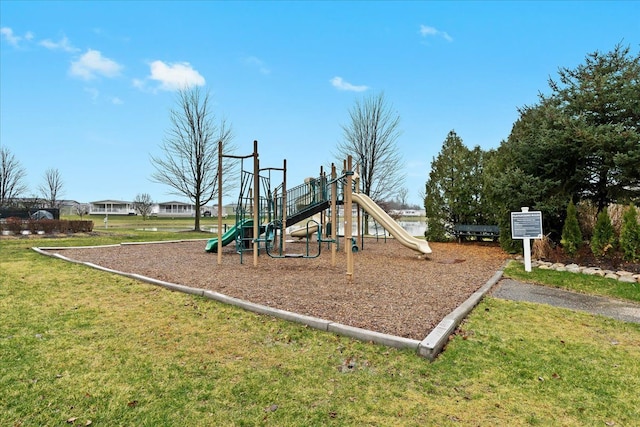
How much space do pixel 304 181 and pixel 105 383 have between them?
31.5 ft

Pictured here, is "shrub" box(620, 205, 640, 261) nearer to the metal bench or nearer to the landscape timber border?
the landscape timber border

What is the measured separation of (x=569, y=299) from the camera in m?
5.77

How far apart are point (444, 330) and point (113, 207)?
83.9 metres

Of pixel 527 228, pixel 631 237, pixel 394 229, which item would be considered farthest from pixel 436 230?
pixel 631 237

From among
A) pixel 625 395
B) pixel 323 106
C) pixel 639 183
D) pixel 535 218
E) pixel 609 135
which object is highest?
pixel 323 106

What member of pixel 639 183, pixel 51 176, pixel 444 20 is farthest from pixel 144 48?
pixel 51 176

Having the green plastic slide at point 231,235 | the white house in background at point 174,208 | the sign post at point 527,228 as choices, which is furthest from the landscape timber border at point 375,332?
the white house in background at point 174,208

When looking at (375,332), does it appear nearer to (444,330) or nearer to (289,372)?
(444,330)

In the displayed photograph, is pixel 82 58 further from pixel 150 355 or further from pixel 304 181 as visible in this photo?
pixel 150 355

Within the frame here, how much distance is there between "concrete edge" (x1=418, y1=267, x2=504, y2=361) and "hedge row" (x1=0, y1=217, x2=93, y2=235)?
1930 cm

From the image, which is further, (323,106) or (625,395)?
(323,106)

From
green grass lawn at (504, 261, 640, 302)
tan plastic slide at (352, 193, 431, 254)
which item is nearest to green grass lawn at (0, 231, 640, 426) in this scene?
green grass lawn at (504, 261, 640, 302)

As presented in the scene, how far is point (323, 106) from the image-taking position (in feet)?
51.8

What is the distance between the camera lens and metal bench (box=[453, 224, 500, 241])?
552 inches
